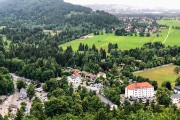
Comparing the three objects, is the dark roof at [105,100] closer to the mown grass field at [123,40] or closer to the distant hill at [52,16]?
the mown grass field at [123,40]

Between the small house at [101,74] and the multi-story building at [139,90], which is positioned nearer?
the multi-story building at [139,90]

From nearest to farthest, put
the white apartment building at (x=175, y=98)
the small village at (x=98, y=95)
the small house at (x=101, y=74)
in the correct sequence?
the small village at (x=98, y=95)
the white apartment building at (x=175, y=98)
the small house at (x=101, y=74)

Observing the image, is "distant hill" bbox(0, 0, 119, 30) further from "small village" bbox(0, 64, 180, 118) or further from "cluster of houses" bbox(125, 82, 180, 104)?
"cluster of houses" bbox(125, 82, 180, 104)

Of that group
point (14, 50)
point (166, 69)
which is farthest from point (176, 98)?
point (14, 50)

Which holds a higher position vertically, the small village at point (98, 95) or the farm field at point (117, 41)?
the small village at point (98, 95)

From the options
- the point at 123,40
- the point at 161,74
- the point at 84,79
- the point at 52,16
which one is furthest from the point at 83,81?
the point at 52,16

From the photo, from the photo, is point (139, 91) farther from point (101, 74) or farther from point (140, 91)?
point (101, 74)

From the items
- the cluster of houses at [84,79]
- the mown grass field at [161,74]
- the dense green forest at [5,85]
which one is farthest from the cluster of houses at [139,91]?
the dense green forest at [5,85]
